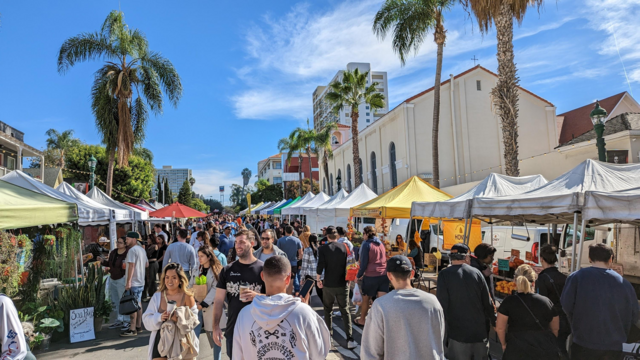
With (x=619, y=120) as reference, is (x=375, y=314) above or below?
below

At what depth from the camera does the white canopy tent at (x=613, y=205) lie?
499 cm

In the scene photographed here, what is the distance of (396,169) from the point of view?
102 ft

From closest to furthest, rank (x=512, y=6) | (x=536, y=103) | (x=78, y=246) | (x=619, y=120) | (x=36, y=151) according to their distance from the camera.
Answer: (x=78, y=246), (x=512, y=6), (x=619, y=120), (x=36, y=151), (x=536, y=103)

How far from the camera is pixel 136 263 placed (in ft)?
23.6

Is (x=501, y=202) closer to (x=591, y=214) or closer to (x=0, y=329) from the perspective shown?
(x=591, y=214)

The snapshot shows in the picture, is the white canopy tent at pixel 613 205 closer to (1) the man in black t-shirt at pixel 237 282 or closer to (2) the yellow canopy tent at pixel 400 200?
(1) the man in black t-shirt at pixel 237 282

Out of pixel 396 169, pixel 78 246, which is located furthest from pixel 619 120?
pixel 78 246

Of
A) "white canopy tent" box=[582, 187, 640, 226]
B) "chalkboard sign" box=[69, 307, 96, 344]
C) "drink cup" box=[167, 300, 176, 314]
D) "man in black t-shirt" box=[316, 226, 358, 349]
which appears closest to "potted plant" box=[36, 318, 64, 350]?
"chalkboard sign" box=[69, 307, 96, 344]

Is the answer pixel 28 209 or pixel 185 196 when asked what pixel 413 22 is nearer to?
pixel 28 209

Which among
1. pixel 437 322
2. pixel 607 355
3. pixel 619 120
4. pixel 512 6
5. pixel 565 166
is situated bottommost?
pixel 607 355

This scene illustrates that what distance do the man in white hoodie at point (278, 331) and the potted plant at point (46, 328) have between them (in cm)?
540

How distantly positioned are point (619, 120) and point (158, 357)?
21743 millimetres

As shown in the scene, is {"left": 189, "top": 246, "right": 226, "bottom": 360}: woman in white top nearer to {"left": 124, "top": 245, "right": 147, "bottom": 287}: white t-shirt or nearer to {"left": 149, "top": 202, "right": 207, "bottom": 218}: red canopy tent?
{"left": 124, "top": 245, "right": 147, "bottom": 287}: white t-shirt

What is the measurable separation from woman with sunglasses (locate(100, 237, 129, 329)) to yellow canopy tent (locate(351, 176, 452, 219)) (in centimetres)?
664
